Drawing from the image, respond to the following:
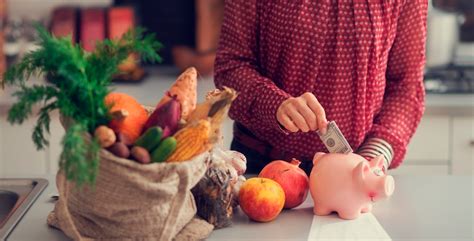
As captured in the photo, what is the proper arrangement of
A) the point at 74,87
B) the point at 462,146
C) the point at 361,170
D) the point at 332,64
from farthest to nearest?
the point at 462,146
the point at 332,64
the point at 361,170
the point at 74,87

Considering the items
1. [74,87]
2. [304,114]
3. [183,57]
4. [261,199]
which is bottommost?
[183,57]

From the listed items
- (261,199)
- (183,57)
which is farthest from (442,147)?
(261,199)

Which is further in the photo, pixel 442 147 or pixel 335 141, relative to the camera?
pixel 442 147

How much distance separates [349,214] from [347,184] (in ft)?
0.19

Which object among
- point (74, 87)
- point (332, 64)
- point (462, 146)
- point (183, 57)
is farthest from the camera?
point (183, 57)

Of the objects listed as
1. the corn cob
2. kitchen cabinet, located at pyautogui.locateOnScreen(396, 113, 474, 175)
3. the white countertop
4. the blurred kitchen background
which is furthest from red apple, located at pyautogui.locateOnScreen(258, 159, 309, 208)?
kitchen cabinet, located at pyautogui.locateOnScreen(396, 113, 474, 175)

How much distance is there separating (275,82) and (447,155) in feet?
3.59

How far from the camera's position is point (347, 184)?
1.45 meters

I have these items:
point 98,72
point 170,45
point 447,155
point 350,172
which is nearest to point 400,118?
point 350,172

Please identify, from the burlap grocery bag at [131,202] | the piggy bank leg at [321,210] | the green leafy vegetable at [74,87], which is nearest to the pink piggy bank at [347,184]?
the piggy bank leg at [321,210]

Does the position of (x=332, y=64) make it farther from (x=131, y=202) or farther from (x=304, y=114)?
(x=131, y=202)

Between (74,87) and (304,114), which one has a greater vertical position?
(74,87)

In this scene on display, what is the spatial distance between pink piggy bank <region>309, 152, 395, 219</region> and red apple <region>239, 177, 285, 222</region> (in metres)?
0.07

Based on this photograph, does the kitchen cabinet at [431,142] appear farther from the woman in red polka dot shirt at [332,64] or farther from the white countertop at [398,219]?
the white countertop at [398,219]
